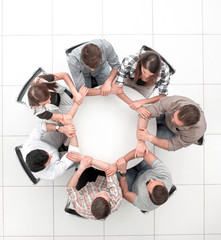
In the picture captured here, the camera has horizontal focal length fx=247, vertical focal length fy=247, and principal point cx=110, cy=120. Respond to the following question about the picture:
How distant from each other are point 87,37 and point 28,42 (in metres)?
0.66

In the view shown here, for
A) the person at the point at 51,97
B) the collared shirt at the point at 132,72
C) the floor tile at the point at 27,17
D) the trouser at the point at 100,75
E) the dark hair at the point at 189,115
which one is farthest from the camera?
the floor tile at the point at 27,17

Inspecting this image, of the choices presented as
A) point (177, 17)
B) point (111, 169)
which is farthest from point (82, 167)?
point (177, 17)

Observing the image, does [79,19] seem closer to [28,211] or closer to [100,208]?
[100,208]

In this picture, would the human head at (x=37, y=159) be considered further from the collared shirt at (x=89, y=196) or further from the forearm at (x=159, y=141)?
the forearm at (x=159, y=141)

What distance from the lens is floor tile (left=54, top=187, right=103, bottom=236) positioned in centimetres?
275

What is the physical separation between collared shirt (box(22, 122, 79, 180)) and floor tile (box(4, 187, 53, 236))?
0.83 meters

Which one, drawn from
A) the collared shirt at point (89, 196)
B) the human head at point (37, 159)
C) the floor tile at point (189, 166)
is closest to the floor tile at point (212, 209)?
the floor tile at point (189, 166)

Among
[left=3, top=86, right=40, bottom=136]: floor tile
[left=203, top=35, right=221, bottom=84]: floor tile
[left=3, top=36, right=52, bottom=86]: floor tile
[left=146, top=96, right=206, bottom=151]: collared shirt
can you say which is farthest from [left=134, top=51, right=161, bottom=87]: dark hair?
[left=3, top=86, right=40, bottom=136]: floor tile

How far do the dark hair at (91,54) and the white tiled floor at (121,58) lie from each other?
0.99m

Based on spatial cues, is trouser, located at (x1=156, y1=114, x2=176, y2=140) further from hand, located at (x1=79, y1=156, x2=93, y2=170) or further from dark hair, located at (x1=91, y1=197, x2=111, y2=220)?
dark hair, located at (x1=91, y1=197, x2=111, y2=220)

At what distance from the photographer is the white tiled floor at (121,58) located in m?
2.75

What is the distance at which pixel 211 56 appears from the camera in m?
2.79

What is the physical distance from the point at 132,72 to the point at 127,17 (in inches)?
40.5

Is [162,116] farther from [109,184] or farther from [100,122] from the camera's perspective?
[109,184]
